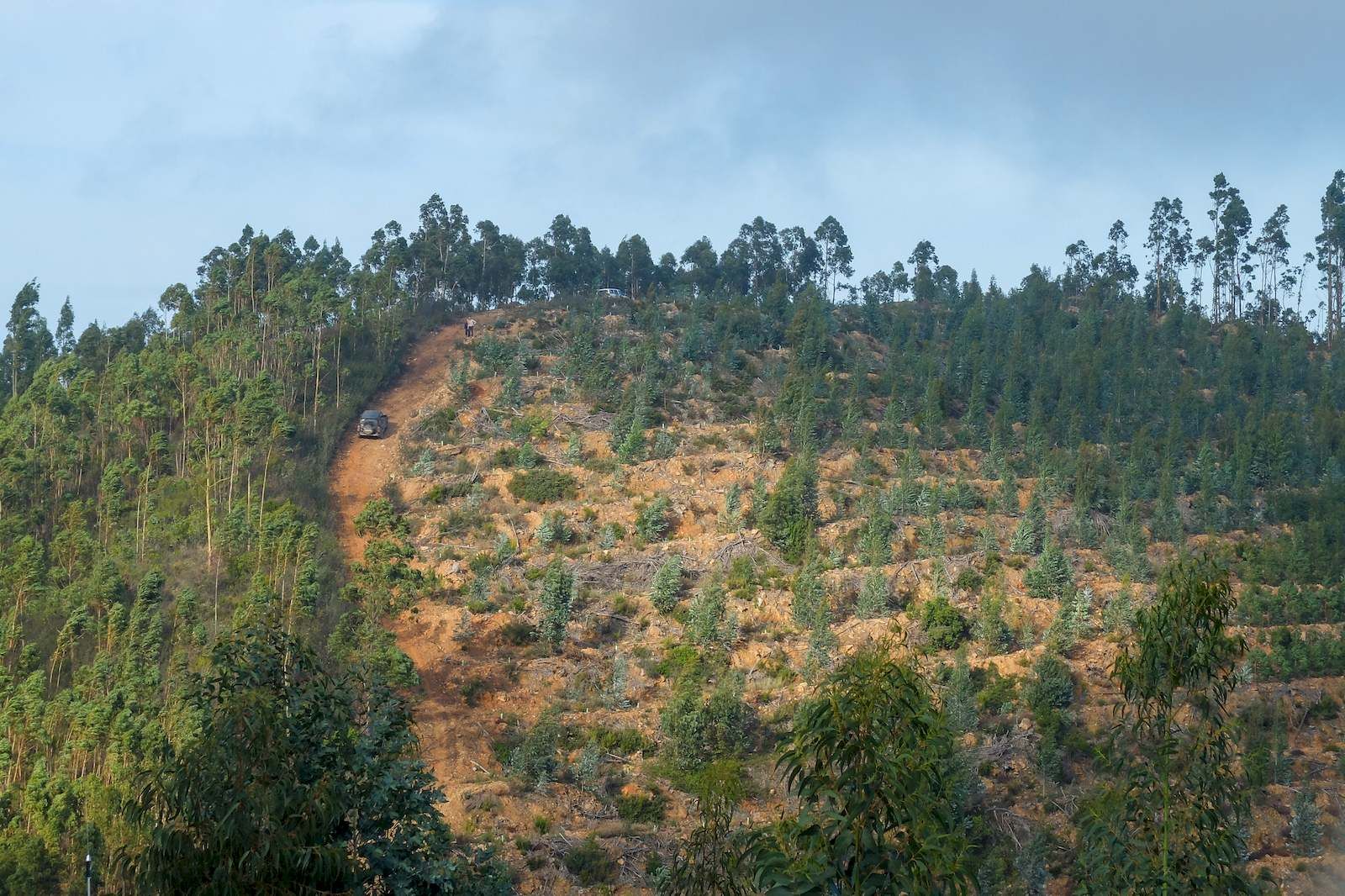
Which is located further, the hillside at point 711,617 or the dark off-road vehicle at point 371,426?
the dark off-road vehicle at point 371,426

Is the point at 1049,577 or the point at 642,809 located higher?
the point at 1049,577

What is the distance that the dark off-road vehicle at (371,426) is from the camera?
47.0m

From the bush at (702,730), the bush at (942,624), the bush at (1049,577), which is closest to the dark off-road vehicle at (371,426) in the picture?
the bush at (702,730)

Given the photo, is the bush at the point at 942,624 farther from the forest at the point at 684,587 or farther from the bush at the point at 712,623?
the bush at the point at 712,623

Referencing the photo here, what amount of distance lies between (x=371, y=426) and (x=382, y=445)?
35.6 inches

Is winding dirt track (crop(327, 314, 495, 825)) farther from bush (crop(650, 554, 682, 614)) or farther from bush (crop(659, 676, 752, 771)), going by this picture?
bush (crop(650, 554, 682, 614))

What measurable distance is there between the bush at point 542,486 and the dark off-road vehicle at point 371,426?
24.7 feet

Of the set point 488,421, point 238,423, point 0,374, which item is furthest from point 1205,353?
point 0,374

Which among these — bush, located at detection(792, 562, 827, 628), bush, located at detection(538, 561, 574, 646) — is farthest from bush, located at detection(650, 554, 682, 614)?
bush, located at detection(792, 562, 827, 628)

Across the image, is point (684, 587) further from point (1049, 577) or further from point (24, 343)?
point (24, 343)

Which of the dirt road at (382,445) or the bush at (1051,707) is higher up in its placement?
the dirt road at (382,445)

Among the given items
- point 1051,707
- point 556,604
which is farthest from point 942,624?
point 556,604

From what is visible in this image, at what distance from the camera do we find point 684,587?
3594 centimetres

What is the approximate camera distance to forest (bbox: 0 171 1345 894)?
32.4ft
